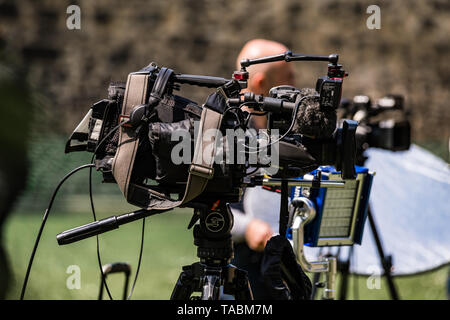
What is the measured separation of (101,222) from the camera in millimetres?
1803

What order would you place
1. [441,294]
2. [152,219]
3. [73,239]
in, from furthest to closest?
[152,219] → [441,294] → [73,239]

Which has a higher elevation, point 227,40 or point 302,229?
point 227,40

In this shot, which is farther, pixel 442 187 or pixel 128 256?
pixel 128 256

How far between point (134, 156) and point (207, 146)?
0.79 feet

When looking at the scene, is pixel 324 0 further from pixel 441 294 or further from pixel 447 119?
pixel 441 294

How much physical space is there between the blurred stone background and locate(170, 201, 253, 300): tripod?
20.0 feet

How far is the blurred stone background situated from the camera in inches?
322

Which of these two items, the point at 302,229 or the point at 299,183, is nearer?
the point at 299,183

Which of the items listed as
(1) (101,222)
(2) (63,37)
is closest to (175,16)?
(2) (63,37)

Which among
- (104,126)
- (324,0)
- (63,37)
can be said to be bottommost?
(104,126)

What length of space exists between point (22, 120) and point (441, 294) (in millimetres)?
4677

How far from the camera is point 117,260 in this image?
4590 millimetres

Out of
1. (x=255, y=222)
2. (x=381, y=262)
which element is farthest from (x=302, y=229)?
(x=381, y=262)

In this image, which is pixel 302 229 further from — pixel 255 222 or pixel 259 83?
pixel 259 83
